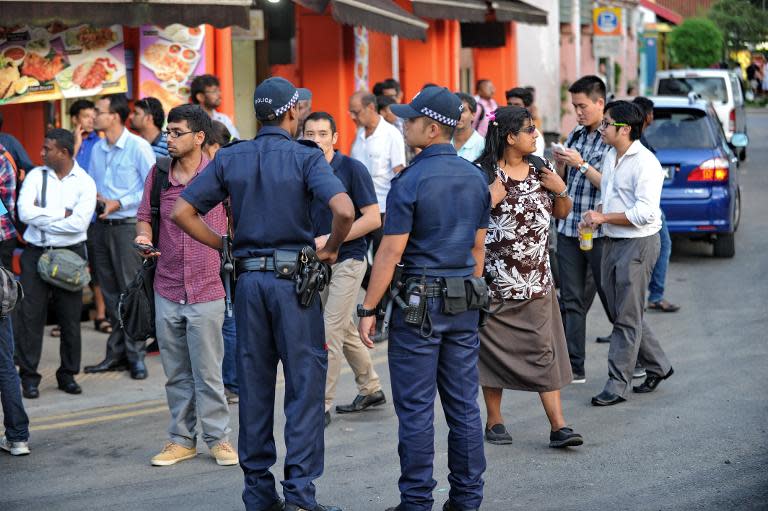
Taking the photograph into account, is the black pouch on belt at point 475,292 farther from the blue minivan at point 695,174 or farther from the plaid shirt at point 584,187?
the blue minivan at point 695,174

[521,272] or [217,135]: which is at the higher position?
[217,135]

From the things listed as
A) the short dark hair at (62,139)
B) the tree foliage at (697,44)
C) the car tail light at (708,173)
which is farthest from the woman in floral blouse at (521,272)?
the tree foliage at (697,44)

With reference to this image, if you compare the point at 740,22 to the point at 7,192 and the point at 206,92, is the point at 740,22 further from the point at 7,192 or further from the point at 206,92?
the point at 7,192

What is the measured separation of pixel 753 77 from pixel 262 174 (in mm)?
57267

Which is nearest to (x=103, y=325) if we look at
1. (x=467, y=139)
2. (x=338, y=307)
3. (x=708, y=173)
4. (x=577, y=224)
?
(x=467, y=139)

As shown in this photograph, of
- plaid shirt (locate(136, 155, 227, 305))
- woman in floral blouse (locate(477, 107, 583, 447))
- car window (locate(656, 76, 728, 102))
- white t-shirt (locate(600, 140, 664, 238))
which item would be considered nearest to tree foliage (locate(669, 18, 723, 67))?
car window (locate(656, 76, 728, 102))

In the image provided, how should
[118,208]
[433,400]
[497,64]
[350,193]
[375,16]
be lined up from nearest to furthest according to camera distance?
[433,400], [350,193], [118,208], [375,16], [497,64]

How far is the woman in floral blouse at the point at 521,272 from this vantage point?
23.5ft

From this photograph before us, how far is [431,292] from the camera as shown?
590cm

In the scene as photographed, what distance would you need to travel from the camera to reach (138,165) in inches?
396

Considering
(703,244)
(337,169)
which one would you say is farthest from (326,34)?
(337,169)

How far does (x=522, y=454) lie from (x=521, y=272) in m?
1.03

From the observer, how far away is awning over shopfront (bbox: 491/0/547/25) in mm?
20984

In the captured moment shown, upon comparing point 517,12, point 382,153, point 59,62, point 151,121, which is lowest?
point 382,153
